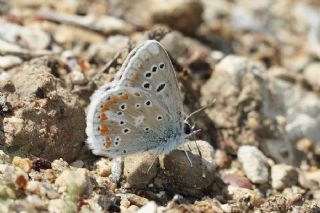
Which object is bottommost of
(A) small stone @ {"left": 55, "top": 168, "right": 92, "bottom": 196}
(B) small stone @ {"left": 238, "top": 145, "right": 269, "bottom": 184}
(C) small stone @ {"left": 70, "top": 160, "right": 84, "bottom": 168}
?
(B) small stone @ {"left": 238, "top": 145, "right": 269, "bottom": 184}

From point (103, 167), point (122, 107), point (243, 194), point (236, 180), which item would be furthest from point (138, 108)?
point (236, 180)

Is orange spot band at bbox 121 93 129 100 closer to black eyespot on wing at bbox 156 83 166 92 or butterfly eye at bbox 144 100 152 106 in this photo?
butterfly eye at bbox 144 100 152 106

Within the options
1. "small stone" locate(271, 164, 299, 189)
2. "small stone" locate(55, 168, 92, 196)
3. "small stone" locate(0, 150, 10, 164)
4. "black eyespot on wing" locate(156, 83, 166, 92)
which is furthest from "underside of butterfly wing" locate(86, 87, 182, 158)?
"small stone" locate(271, 164, 299, 189)

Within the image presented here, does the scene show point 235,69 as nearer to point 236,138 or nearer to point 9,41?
point 236,138

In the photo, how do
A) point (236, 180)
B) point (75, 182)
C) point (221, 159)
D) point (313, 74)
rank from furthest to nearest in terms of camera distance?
1. point (313, 74)
2. point (221, 159)
3. point (236, 180)
4. point (75, 182)

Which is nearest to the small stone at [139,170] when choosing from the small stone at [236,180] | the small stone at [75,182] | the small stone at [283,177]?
the small stone at [75,182]

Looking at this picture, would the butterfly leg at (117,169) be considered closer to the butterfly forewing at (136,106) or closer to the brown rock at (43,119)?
the butterfly forewing at (136,106)

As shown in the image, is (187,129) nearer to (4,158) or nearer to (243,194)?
(243,194)
